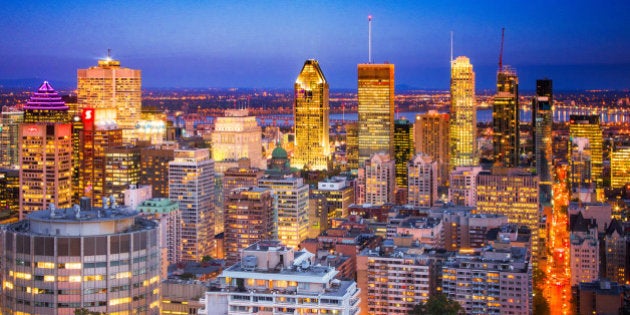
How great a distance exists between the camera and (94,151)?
185 feet

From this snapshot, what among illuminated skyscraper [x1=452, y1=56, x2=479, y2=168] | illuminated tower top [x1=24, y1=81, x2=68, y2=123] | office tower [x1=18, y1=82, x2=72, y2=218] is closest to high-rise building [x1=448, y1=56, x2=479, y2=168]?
illuminated skyscraper [x1=452, y1=56, x2=479, y2=168]

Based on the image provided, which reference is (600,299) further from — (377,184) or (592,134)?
(592,134)

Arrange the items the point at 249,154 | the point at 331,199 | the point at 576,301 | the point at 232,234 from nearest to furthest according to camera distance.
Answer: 1. the point at 576,301
2. the point at 232,234
3. the point at 331,199
4. the point at 249,154

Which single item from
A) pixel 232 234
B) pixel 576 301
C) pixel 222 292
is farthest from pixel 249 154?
pixel 222 292

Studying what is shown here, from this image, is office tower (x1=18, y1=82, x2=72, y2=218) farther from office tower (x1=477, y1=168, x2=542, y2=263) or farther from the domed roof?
the domed roof

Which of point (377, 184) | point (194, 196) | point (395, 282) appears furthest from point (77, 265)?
point (377, 184)

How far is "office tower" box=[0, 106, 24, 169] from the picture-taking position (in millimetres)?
54834

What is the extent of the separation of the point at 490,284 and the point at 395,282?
322 centimetres

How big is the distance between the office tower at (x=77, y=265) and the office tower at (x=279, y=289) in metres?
1.98

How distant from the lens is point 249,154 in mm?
70812

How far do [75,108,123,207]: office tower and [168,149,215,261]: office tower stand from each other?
4.05 meters

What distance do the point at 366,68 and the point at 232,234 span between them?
109ft

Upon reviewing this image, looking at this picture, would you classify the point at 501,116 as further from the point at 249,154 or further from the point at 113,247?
the point at 113,247

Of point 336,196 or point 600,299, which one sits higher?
point 336,196
